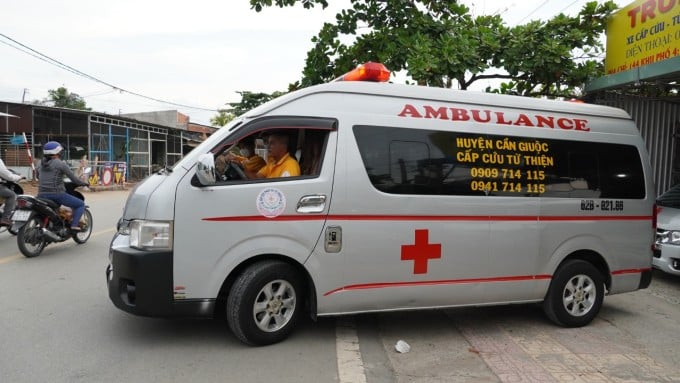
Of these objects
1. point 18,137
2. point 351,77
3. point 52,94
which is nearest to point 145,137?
point 18,137

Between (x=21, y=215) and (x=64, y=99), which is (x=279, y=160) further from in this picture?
(x=64, y=99)

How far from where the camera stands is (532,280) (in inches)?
193

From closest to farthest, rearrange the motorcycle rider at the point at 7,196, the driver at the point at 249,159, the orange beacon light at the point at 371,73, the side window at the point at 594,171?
the orange beacon light at the point at 371,73 < the side window at the point at 594,171 < the driver at the point at 249,159 < the motorcycle rider at the point at 7,196

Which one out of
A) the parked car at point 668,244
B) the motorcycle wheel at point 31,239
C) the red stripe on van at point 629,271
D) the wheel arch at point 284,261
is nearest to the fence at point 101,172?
the motorcycle wheel at point 31,239

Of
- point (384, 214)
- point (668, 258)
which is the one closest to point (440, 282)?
point (384, 214)

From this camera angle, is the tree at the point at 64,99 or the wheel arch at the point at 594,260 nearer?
the wheel arch at the point at 594,260

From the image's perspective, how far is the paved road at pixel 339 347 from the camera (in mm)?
3713

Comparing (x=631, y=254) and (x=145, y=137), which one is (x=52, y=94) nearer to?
(x=145, y=137)

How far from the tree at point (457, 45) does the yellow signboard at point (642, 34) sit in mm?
250

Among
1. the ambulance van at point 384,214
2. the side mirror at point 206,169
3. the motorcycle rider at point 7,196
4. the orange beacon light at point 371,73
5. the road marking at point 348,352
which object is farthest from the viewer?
the motorcycle rider at point 7,196

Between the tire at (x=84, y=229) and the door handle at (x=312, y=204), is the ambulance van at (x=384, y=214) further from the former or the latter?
the tire at (x=84, y=229)

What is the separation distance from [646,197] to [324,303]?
147 inches

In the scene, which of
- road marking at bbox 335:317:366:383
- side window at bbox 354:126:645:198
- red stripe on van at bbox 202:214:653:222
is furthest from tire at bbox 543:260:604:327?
road marking at bbox 335:317:366:383

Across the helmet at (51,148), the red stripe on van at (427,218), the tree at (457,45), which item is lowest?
the red stripe on van at (427,218)
